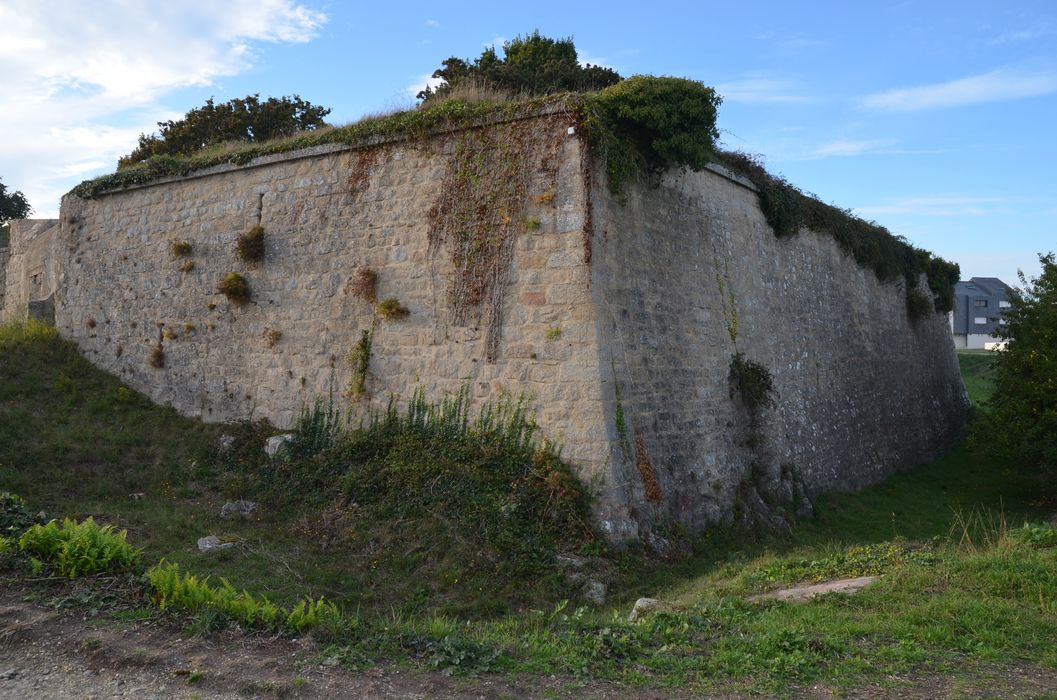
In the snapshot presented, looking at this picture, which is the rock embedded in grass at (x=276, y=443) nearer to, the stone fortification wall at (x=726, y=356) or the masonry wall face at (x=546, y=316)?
the masonry wall face at (x=546, y=316)

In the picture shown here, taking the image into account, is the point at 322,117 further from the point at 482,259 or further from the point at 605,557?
the point at 605,557

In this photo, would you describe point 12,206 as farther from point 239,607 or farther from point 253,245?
point 239,607

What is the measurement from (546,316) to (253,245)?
5381 mm

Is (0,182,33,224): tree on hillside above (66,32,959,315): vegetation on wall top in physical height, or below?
above

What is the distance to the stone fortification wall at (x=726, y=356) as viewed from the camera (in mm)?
9516

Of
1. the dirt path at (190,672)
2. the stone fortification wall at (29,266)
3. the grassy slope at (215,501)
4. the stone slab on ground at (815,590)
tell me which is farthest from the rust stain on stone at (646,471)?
the stone fortification wall at (29,266)

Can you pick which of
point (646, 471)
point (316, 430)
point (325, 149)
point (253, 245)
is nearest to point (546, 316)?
point (646, 471)

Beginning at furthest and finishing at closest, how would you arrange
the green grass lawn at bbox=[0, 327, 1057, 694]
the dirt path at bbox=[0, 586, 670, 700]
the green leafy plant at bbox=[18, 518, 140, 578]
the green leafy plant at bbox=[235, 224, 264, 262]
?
the green leafy plant at bbox=[235, 224, 264, 262]
the green leafy plant at bbox=[18, 518, 140, 578]
the green grass lawn at bbox=[0, 327, 1057, 694]
the dirt path at bbox=[0, 586, 670, 700]

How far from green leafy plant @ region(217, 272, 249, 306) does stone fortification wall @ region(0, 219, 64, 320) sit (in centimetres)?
516

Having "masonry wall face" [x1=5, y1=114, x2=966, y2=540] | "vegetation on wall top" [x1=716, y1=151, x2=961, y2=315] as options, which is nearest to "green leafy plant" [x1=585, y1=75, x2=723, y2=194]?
"masonry wall face" [x1=5, y1=114, x2=966, y2=540]

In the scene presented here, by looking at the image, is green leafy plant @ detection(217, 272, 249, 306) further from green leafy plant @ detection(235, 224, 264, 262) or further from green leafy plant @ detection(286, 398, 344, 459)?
green leafy plant @ detection(286, 398, 344, 459)

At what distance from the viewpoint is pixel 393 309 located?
10.5 meters

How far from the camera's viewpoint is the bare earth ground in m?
4.59

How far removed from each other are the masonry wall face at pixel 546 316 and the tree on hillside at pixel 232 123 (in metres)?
11.3
